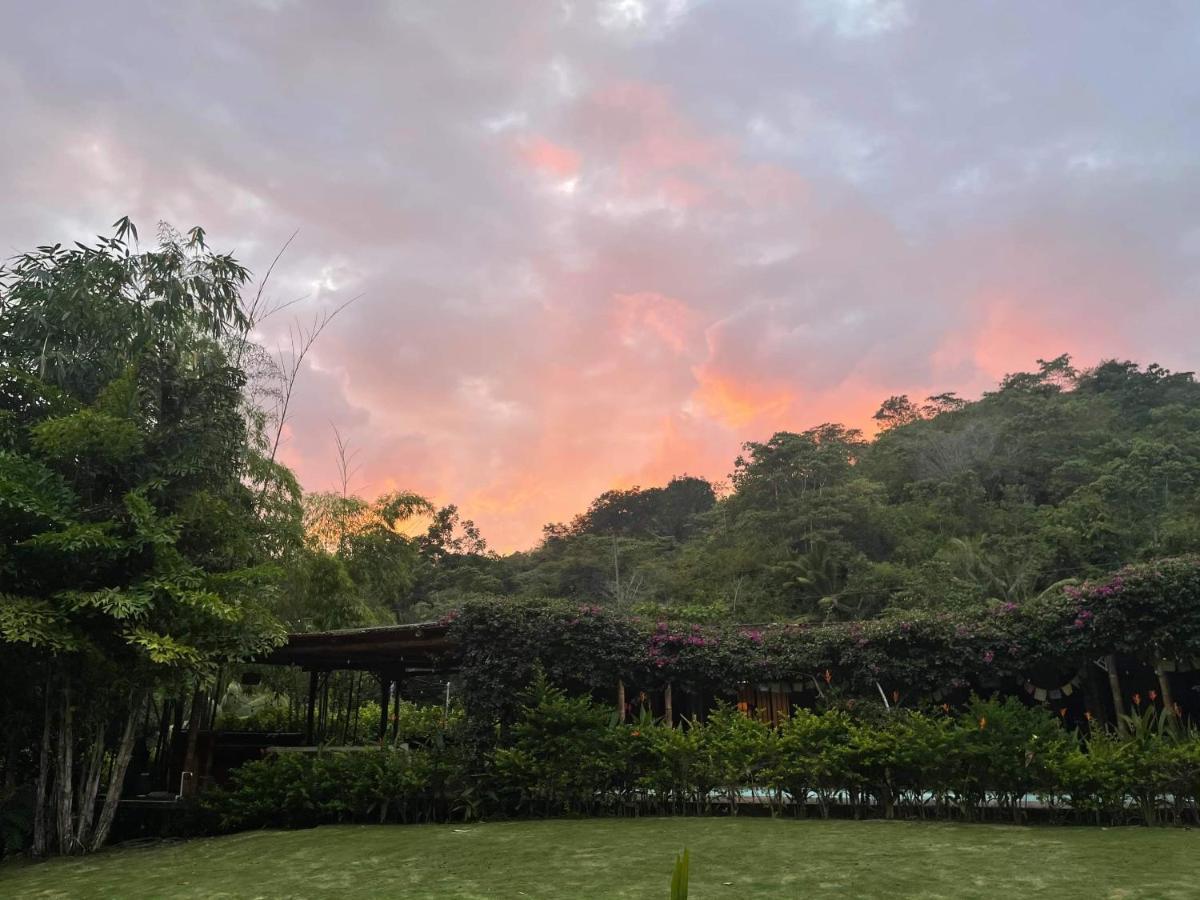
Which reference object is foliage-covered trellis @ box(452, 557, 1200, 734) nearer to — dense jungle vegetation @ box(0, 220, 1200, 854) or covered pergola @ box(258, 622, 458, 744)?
covered pergola @ box(258, 622, 458, 744)

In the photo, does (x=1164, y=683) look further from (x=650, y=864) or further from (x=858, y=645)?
(x=650, y=864)

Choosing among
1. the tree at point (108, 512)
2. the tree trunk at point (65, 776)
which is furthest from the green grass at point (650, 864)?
the tree at point (108, 512)

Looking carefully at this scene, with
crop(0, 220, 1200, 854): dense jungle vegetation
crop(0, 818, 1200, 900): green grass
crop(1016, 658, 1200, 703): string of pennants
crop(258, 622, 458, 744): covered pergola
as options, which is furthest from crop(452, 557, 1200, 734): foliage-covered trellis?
crop(0, 818, 1200, 900): green grass

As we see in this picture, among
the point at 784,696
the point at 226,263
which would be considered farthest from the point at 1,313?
the point at 784,696

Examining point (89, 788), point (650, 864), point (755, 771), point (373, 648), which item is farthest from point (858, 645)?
point (89, 788)

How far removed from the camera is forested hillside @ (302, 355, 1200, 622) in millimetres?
21984

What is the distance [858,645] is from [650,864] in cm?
493

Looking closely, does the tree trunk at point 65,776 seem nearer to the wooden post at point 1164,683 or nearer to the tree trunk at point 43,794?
the tree trunk at point 43,794

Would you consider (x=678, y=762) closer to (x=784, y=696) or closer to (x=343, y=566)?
(x=784, y=696)

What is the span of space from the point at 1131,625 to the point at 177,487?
991cm

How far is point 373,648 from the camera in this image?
10.1 m

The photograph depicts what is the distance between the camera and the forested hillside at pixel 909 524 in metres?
22.0

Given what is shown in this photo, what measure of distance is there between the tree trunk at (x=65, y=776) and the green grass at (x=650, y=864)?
13.5 inches

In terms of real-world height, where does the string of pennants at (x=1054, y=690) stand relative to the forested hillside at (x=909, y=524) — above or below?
below
